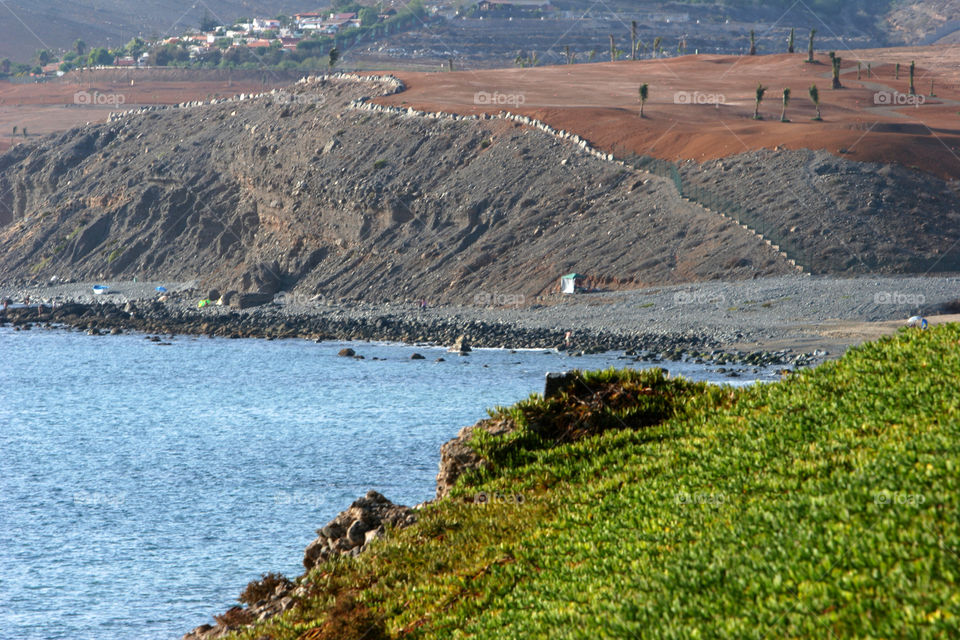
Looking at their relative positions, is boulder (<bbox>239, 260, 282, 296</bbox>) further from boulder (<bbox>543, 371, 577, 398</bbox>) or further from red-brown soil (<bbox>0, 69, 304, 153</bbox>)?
boulder (<bbox>543, 371, 577, 398</bbox>)

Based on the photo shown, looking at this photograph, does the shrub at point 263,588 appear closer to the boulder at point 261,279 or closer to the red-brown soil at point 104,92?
the boulder at point 261,279

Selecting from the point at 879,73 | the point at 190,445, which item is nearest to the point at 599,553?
the point at 190,445

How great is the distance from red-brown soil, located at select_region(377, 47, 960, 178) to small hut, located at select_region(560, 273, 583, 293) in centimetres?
1520

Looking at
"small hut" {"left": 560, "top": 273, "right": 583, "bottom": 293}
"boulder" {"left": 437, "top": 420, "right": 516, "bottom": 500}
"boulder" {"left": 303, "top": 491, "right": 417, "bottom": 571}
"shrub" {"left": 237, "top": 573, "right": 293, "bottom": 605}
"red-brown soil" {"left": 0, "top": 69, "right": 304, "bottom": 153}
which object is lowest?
"small hut" {"left": 560, "top": 273, "right": 583, "bottom": 293}

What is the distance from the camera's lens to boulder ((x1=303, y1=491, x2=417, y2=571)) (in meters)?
13.9

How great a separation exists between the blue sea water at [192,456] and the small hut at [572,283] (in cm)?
1140

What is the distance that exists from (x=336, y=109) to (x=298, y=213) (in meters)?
15.8

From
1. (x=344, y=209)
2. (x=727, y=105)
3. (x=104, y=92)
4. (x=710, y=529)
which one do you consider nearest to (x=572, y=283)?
(x=344, y=209)

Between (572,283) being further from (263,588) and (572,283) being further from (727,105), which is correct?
(263,588)

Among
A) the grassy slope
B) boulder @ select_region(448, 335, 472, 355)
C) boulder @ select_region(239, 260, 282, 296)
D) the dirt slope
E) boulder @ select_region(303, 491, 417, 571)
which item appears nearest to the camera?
the grassy slope

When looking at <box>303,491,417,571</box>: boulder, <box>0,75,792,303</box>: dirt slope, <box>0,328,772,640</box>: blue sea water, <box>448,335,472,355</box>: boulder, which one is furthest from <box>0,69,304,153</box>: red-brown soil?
<box>303,491,417,571</box>: boulder

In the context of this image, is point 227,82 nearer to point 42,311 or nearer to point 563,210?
Answer: point 42,311

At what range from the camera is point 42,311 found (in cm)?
8912

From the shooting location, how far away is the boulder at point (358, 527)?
13.9m
